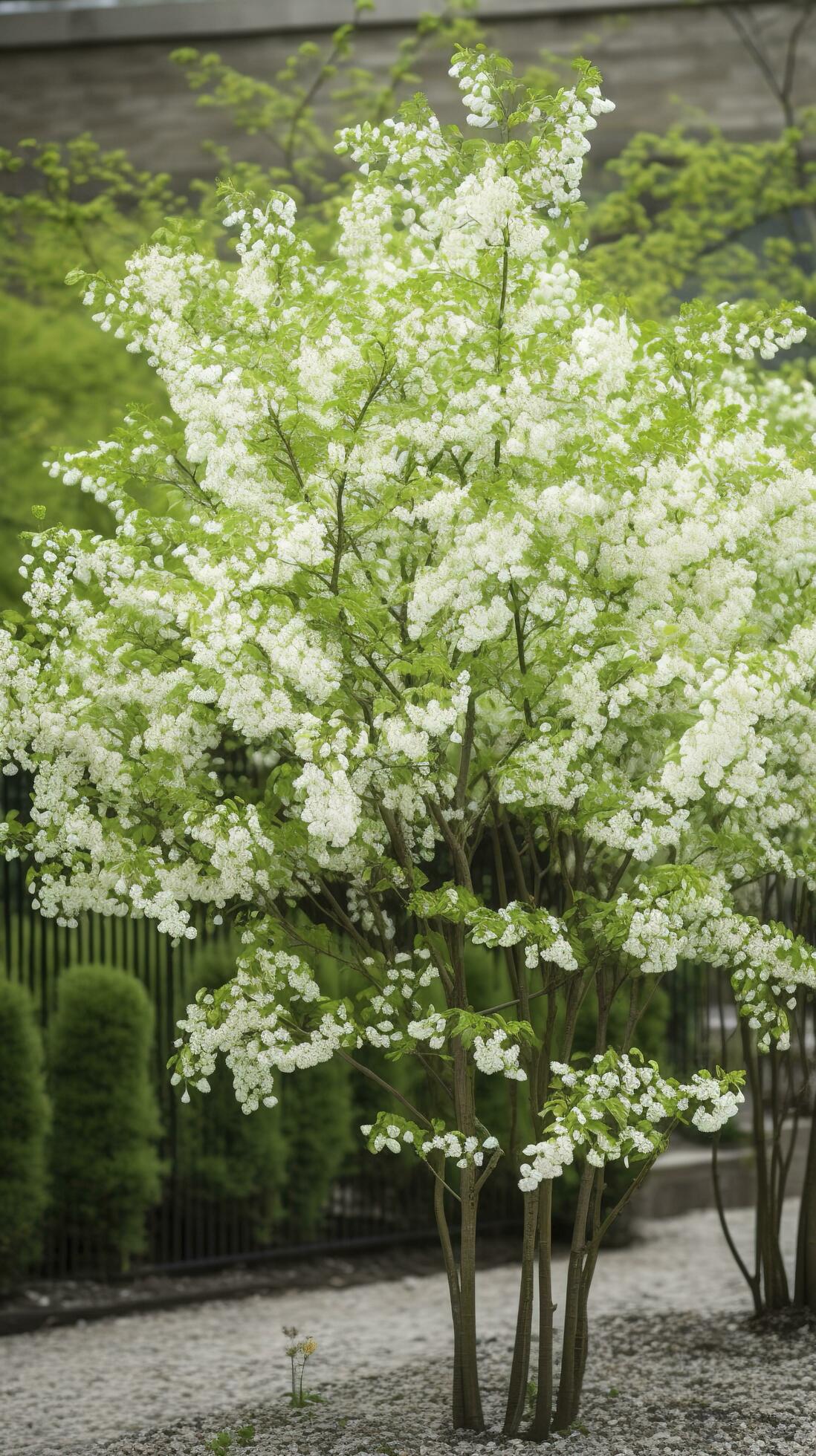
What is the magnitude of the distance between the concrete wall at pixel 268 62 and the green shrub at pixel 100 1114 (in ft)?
41.8

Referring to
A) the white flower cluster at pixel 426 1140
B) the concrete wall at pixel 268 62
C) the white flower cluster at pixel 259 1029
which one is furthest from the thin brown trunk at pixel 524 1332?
the concrete wall at pixel 268 62

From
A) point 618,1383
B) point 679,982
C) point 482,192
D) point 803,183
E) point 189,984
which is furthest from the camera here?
point 803,183

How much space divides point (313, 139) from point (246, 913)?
33.1 ft

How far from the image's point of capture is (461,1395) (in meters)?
5.37

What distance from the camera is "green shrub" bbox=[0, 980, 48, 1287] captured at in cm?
754

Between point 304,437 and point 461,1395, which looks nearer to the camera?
point 304,437

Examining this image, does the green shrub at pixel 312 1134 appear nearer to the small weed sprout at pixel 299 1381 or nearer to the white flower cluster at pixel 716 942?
the small weed sprout at pixel 299 1381

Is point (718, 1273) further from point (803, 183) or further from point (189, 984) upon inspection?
point (803, 183)

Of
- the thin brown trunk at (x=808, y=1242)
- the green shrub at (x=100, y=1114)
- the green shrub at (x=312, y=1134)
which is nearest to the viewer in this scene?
the thin brown trunk at (x=808, y=1242)

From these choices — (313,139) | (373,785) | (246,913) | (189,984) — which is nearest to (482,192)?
(373,785)

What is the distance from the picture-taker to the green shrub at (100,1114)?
7898 mm

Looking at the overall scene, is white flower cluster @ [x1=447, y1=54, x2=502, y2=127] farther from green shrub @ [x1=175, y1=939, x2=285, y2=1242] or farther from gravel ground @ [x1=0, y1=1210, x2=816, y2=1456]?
green shrub @ [x1=175, y1=939, x2=285, y2=1242]

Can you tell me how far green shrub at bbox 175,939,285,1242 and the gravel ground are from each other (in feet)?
2.07

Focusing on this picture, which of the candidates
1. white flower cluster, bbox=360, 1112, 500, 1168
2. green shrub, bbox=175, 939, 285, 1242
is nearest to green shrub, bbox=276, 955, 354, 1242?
green shrub, bbox=175, 939, 285, 1242
